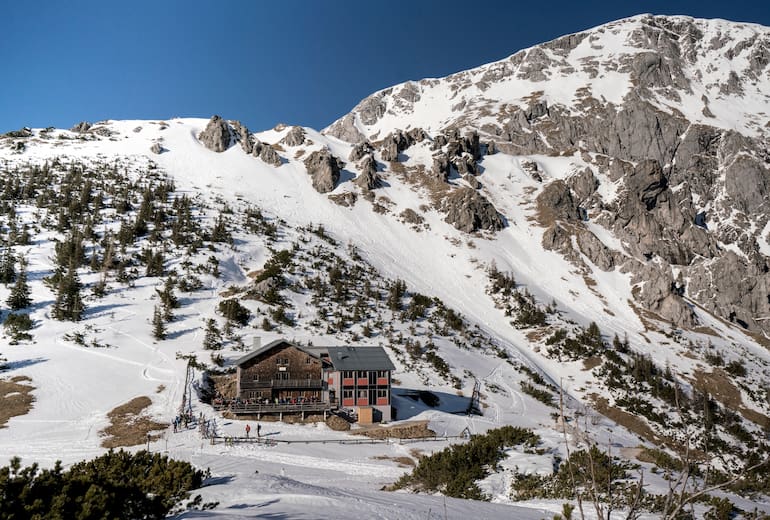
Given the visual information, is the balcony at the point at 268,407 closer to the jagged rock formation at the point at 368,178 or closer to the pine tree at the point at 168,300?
the pine tree at the point at 168,300

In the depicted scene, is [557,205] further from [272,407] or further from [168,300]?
[272,407]

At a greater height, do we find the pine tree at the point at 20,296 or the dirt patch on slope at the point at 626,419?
the pine tree at the point at 20,296

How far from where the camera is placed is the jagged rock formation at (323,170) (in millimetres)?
119438

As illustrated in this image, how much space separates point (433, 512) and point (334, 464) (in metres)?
15.2

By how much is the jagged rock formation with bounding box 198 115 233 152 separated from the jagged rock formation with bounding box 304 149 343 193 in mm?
Answer: 23521

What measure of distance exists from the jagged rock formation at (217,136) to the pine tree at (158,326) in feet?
272

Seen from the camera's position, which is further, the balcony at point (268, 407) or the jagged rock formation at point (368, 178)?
the jagged rock formation at point (368, 178)

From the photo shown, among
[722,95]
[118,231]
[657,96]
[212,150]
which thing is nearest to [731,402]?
[118,231]

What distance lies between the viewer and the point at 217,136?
419ft

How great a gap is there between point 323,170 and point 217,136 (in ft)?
106

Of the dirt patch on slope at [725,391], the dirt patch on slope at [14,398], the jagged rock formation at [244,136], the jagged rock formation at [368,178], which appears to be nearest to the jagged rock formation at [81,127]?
the jagged rock formation at [244,136]

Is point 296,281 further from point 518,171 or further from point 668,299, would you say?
point 518,171

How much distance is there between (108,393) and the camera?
37031 millimetres

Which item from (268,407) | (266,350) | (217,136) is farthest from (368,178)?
(268,407)
